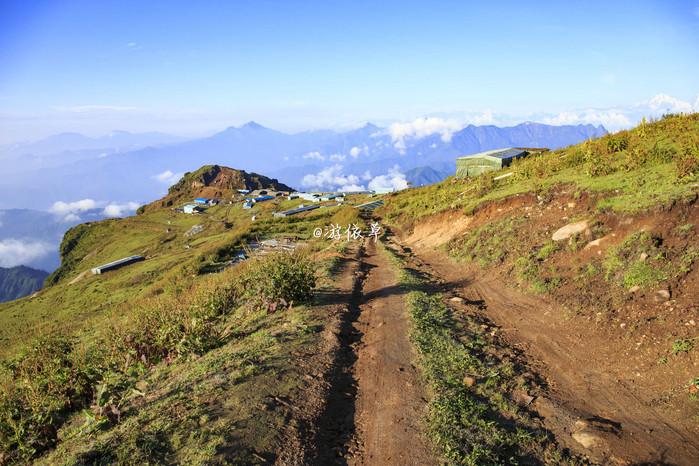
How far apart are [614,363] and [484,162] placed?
105 feet

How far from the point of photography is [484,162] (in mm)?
39125

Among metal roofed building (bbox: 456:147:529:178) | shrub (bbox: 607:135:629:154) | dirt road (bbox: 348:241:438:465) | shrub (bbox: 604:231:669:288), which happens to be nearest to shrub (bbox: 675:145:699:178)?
shrub (bbox: 604:231:669:288)

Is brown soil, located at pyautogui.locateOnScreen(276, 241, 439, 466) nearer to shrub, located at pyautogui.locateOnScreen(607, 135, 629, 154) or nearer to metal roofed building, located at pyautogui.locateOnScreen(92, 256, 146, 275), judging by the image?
shrub, located at pyautogui.locateOnScreen(607, 135, 629, 154)

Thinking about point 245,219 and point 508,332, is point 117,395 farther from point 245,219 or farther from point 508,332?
point 245,219

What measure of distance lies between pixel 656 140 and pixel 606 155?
2349 millimetres

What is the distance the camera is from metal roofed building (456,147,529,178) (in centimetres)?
3808

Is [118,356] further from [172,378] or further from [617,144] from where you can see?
[617,144]

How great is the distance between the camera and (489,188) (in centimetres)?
2767

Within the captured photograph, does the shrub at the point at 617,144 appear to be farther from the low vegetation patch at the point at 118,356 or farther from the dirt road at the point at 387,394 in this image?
the low vegetation patch at the point at 118,356

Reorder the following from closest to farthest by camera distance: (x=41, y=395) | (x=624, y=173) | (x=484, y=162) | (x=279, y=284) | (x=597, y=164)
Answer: (x=41, y=395), (x=279, y=284), (x=624, y=173), (x=597, y=164), (x=484, y=162)

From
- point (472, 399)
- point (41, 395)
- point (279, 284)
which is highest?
point (279, 284)

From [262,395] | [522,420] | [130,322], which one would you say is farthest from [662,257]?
[130,322]

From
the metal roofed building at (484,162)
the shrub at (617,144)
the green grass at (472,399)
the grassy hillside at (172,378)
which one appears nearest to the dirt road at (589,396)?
the green grass at (472,399)

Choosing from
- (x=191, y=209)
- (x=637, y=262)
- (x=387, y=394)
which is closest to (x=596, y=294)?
(x=637, y=262)
